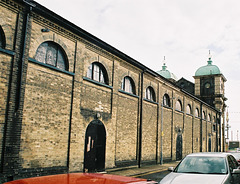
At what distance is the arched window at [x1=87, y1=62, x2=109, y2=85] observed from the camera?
14.6 meters

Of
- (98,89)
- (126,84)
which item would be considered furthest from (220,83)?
(98,89)

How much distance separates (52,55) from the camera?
39.7ft

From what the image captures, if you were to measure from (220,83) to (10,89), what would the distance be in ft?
137

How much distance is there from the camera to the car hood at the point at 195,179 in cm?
593

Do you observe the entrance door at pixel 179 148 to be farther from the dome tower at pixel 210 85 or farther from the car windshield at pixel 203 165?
the dome tower at pixel 210 85

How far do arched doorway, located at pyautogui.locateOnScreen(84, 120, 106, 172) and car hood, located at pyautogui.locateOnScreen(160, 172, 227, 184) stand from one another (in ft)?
26.3

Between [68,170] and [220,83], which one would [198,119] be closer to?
[220,83]

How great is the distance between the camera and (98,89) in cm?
1472

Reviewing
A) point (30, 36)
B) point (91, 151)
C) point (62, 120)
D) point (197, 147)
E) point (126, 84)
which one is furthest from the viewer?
point (197, 147)

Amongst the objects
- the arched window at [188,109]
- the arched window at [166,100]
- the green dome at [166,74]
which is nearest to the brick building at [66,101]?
the arched window at [166,100]

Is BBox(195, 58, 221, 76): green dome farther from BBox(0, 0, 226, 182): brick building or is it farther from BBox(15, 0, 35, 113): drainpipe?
BBox(15, 0, 35, 113): drainpipe

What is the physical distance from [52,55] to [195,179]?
29.1 ft

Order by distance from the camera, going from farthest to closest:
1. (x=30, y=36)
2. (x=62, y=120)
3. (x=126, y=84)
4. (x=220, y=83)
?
(x=220, y=83) → (x=126, y=84) → (x=62, y=120) → (x=30, y=36)

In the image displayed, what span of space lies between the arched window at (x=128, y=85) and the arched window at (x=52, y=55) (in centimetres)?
588
